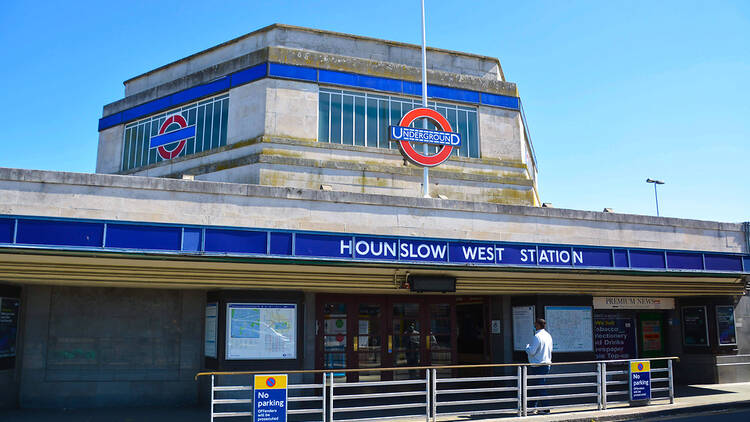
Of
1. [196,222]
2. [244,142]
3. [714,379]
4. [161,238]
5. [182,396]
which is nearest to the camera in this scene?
[161,238]

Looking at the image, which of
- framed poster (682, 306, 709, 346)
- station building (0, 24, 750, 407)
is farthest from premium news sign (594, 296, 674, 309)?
framed poster (682, 306, 709, 346)

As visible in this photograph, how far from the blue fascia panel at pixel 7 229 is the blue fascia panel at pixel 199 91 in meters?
10.4

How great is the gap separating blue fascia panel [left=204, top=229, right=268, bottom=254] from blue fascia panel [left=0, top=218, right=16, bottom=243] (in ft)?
9.81

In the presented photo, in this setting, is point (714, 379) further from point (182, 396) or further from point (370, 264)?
point (182, 396)

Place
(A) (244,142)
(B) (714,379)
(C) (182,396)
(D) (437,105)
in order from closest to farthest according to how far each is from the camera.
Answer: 1. (C) (182,396)
2. (B) (714,379)
3. (A) (244,142)
4. (D) (437,105)

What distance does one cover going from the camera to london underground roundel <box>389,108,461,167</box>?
15.5 m

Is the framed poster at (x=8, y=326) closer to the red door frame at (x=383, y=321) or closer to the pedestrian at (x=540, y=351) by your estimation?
the red door frame at (x=383, y=321)

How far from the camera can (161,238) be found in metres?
10.7

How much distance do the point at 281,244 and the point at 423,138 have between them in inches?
237

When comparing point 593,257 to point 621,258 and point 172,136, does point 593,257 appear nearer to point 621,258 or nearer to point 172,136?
point 621,258

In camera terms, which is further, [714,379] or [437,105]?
[437,105]

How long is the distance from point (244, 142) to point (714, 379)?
14604mm

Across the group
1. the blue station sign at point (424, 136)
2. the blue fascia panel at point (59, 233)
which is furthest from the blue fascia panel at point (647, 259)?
the blue fascia panel at point (59, 233)

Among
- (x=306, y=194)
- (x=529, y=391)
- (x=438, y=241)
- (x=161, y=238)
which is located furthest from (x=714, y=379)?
(x=161, y=238)
